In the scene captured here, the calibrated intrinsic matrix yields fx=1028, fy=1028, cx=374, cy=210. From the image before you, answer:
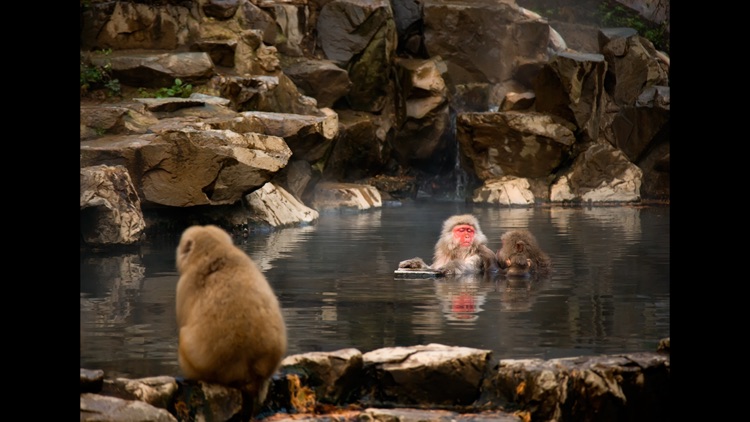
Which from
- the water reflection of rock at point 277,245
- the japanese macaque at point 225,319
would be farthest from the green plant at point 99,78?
the japanese macaque at point 225,319

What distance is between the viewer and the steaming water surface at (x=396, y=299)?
537 centimetres

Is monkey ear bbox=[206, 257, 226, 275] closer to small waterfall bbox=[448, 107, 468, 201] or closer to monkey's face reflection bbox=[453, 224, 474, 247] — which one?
monkey's face reflection bbox=[453, 224, 474, 247]

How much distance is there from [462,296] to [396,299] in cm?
50

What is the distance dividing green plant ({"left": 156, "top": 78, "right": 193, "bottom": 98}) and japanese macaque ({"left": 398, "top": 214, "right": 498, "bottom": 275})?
7.35 metres

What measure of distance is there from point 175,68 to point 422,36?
31.7ft

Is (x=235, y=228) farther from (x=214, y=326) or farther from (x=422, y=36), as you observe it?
(x=422, y=36)

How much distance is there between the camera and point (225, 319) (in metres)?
3.99

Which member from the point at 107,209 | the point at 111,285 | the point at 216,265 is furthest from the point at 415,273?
the point at 216,265

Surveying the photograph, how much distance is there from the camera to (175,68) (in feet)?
51.1

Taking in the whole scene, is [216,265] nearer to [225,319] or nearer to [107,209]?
[225,319]

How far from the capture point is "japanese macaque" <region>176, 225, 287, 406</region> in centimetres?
400

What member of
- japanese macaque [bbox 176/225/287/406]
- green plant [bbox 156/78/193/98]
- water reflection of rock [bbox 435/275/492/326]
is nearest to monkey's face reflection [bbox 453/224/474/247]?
water reflection of rock [bbox 435/275/492/326]

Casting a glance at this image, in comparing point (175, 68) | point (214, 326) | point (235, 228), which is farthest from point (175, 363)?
point (175, 68)
